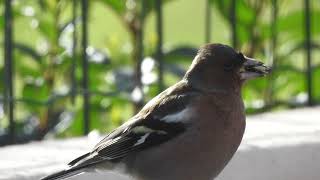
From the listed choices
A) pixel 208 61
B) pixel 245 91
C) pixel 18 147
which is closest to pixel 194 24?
pixel 245 91

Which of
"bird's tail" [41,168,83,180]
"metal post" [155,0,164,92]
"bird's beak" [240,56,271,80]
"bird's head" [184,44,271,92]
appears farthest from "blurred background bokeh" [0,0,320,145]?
"bird's beak" [240,56,271,80]

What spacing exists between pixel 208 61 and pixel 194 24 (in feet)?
14.6

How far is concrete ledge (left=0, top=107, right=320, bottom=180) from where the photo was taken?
6082mm

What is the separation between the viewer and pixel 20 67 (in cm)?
714

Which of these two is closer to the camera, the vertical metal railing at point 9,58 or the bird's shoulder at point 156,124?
the bird's shoulder at point 156,124

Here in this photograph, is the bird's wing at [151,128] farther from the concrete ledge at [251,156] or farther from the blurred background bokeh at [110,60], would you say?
the blurred background bokeh at [110,60]

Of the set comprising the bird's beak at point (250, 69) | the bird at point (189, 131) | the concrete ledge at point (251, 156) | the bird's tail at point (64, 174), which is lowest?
the concrete ledge at point (251, 156)

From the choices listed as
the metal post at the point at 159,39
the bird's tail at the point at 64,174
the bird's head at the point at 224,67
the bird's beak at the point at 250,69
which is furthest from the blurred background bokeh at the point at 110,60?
the bird's beak at the point at 250,69

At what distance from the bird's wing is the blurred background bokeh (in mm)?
980

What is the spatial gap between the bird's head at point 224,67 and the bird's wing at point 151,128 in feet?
0.43

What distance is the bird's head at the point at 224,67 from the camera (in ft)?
18.7

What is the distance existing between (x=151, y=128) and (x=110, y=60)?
1.78 metres

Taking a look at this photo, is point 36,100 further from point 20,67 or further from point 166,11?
point 166,11

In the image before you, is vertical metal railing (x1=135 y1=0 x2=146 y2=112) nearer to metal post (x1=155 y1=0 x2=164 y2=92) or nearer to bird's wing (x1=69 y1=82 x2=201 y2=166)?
metal post (x1=155 y1=0 x2=164 y2=92)
